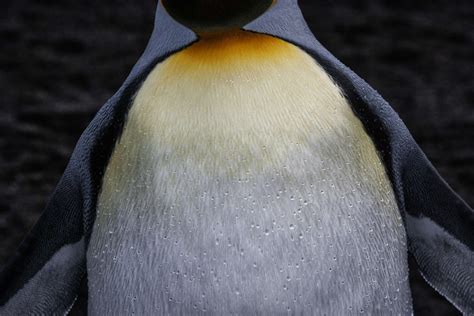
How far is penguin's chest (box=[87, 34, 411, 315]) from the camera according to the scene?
26.8 inches

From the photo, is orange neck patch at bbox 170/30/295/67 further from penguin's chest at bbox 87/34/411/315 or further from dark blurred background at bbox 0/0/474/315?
dark blurred background at bbox 0/0/474/315

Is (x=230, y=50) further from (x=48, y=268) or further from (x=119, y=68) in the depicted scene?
(x=119, y=68)

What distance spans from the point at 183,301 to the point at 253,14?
0.27m

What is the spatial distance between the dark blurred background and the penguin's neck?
1.40 m

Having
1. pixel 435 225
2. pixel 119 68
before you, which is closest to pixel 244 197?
pixel 435 225

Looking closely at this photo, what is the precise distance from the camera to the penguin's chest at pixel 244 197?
68 cm

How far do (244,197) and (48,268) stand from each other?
0.92ft

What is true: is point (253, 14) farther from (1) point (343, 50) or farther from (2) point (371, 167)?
(1) point (343, 50)

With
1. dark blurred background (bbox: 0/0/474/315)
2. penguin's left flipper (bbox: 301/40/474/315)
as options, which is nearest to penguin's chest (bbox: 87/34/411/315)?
penguin's left flipper (bbox: 301/40/474/315)

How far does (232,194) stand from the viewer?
68cm

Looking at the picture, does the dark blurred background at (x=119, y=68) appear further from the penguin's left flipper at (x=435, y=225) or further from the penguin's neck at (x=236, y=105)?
the penguin's neck at (x=236, y=105)

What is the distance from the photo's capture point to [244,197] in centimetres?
68

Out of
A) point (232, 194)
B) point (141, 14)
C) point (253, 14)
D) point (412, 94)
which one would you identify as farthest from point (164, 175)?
point (141, 14)

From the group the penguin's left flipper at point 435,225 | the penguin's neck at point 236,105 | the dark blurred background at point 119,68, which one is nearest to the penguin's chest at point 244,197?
the penguin's neck at point 236,105
